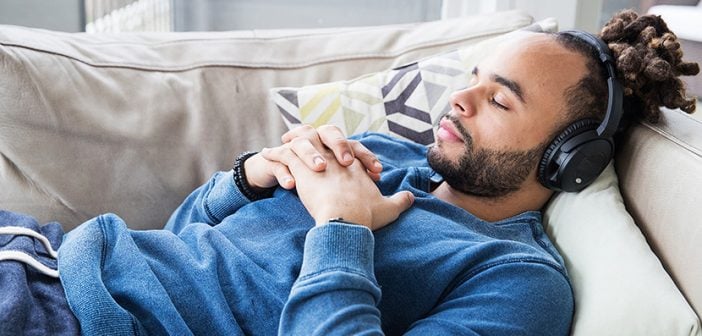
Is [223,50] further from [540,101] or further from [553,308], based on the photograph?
[553,308]

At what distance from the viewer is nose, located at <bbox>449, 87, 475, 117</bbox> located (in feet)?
4.27

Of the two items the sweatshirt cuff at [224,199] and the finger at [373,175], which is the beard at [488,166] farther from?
the sweatshirt cuff at [224,199]

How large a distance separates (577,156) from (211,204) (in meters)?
0.61

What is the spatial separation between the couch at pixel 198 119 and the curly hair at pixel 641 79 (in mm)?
43

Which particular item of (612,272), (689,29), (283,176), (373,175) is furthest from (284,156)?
(689,29)

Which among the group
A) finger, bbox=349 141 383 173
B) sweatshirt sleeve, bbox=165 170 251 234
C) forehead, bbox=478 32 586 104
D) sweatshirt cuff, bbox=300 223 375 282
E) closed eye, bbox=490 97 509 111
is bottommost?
sweatshirt sleeve, bbox=165 170 251 234

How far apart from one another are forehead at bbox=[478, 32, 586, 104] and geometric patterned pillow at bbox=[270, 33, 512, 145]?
0.72ft

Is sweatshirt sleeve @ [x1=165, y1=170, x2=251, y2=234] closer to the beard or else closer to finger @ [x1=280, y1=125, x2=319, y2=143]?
finger @ [x1=280, y1=125, x2=319, y2=143]

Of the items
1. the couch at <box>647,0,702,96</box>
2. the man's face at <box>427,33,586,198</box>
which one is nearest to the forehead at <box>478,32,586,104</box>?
the man's face at <box>427,33,586,198</box>

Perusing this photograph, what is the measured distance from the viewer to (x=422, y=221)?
122cm

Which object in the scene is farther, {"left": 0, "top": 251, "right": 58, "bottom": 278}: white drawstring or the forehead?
the forehead

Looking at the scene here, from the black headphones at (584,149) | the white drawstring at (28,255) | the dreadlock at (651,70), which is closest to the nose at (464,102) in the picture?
the black headphones at (584,149)

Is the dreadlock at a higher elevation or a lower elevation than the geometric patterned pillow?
higher

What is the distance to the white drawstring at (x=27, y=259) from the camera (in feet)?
3.60
